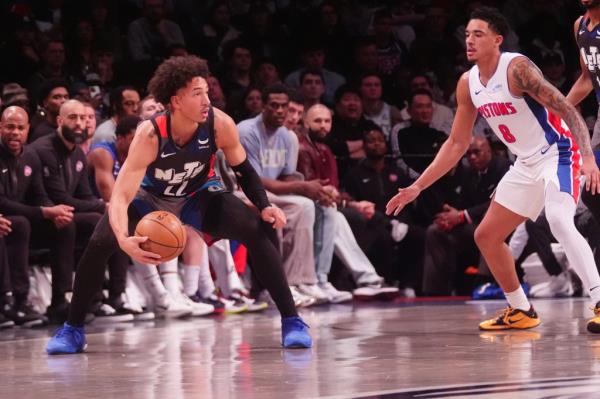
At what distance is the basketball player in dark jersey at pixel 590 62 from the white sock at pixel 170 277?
337cm

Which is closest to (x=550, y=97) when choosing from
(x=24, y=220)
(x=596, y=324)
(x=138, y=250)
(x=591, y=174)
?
(x=591, y=174)

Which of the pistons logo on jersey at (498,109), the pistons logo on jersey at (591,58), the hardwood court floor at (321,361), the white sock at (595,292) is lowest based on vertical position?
the hardwood court floor at (321,361)

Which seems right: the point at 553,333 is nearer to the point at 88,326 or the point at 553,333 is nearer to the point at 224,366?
the point at 224,366

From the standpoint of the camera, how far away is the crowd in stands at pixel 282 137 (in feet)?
27.9

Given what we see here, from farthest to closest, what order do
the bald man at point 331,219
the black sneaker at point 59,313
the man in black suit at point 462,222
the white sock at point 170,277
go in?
1. the man in black suit at point 462,222
2. the bald man at point 331,219
3. the white sock at point 170,277
4. the black sneaker at point 59,313

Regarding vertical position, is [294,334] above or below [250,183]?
below

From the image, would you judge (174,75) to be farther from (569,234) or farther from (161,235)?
(569,234)

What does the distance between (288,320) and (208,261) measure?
10.5 feet

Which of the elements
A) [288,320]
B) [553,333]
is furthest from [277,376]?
[553,333]

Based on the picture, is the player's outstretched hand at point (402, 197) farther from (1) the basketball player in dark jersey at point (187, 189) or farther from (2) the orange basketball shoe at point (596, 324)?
(2) the orange basketball shoe at point (596, 324)

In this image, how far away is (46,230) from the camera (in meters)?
8.30

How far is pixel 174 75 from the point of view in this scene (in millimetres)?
5980

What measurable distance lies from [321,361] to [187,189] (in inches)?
49.5

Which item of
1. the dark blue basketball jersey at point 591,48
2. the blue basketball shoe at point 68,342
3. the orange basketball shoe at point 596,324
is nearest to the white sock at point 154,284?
the blue basketball shoe at point 68,342
